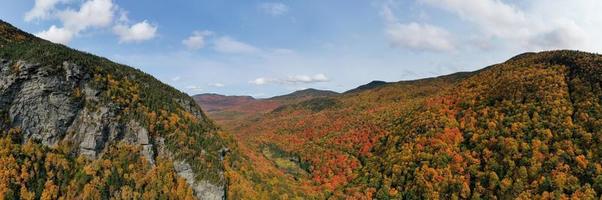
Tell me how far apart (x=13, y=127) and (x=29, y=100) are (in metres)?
12.3

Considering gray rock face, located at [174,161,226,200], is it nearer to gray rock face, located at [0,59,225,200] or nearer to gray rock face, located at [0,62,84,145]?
gray rock face, located at [0,59,225,200]

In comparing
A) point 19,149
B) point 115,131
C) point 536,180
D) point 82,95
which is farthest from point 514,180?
point 19,149

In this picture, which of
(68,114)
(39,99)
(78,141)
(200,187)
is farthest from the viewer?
(200,187)

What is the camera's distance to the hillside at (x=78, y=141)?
17012cm

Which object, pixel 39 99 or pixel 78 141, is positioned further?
pixel 78 141

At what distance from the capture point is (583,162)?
17400 centimetres

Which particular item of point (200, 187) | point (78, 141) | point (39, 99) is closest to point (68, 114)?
point (39, 99)

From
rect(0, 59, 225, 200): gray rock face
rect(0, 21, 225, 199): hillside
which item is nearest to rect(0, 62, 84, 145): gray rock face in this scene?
rect(0, 59, 225, 200): gray rock face

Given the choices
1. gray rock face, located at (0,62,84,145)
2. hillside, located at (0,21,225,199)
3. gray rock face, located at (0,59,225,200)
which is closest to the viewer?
hillside, located at (0,21,225,199)

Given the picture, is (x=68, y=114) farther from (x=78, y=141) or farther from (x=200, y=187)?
(x=200, y=187)

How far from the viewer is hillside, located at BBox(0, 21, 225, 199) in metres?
170

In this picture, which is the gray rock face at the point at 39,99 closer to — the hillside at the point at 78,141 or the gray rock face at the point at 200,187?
the hillside at the point at 78,141

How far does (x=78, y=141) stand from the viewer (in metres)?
183

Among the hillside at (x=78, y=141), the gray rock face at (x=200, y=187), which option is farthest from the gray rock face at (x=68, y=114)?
the hillside at (x=78, y=141)
